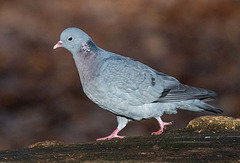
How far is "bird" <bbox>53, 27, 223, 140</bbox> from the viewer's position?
18.9 feet

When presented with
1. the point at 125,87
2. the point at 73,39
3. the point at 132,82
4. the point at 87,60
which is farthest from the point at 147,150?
the point at 73,39

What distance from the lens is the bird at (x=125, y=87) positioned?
18.9ft

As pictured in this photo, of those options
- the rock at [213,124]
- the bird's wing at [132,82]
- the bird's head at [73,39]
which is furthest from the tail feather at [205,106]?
the bird's head at [73,39]

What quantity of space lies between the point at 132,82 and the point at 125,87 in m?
0.16

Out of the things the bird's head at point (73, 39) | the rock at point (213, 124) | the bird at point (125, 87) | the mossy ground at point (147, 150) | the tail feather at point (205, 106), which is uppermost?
the bird's head at point (73, 39)

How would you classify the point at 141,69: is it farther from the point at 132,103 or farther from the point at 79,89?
the point at 79,89

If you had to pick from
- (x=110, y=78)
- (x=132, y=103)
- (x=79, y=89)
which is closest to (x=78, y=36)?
(x=110, y=78)

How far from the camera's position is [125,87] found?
5.87m

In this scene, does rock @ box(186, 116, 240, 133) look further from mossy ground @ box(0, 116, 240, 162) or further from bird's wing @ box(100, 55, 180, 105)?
bird's wing @ box(100, 55, 180, 105)

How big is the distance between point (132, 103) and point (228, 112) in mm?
5439

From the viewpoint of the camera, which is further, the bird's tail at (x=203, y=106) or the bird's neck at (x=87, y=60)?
the bird's tail at (x=203, y=106)

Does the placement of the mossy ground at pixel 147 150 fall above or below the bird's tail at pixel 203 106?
below

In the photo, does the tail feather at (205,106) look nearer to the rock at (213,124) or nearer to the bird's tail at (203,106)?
the bird's tail at (203,106)

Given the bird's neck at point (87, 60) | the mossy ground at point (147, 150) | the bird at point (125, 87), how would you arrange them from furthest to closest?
the bird's neck at point (87, 60), the bird at point (125, 87), the mossy ground at point (147, 150)
